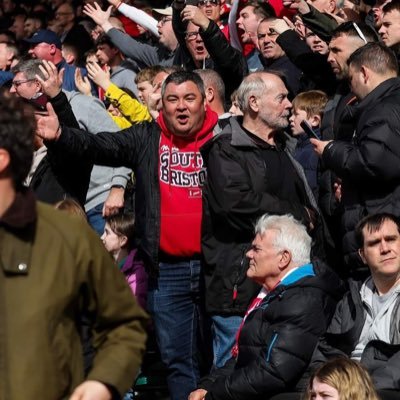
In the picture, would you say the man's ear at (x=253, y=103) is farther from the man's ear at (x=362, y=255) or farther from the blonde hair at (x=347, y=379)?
the blonde hair at (x=347, y=379)

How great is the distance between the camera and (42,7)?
18.3 meters

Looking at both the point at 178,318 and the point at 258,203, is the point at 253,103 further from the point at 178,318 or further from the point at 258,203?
the point at 178,318

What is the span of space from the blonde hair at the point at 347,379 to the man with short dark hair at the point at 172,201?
6.47 ft

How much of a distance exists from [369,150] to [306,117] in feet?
6.30

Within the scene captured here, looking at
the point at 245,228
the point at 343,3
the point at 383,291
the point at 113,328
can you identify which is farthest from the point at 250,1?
the point at 113,328

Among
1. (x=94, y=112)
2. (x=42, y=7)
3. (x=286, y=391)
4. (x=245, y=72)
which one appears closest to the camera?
(x=286, y=391)

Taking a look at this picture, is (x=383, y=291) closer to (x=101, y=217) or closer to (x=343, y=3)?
(x=101, y=217)

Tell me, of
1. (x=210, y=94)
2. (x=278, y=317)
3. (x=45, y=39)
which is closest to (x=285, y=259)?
(x=278, y=317)

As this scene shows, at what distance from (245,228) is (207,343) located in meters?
0.97

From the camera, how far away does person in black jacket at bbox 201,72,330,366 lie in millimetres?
7664

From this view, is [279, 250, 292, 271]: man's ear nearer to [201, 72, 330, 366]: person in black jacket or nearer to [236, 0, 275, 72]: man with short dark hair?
[201, 72, 330, 366]: person in black jacket

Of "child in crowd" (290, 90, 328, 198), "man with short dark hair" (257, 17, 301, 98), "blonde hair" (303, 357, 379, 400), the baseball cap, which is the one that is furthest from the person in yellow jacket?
"blonde hair" (303, 357, 379, 400)

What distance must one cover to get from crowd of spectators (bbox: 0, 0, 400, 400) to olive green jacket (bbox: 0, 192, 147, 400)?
2.12m

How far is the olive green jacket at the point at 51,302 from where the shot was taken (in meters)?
3.76
